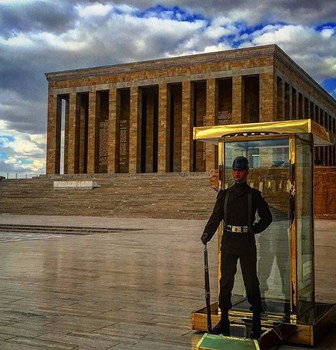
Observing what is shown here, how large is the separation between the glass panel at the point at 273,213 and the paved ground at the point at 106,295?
0.56 meters

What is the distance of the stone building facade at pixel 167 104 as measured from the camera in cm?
3453

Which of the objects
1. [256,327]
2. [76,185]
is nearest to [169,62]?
[76,185]

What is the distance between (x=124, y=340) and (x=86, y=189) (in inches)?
1051

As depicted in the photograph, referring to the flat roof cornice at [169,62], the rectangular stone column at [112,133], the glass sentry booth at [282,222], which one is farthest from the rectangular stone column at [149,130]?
the glass sentry booth at [282,222]

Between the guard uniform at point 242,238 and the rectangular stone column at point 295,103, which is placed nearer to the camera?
the guard uniform at point 242,238

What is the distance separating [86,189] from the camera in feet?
100

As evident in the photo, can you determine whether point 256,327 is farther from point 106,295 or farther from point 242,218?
point 106,295

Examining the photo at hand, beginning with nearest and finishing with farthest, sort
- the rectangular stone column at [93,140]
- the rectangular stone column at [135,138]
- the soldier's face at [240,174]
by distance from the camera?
the soldier's face at [240,174], the rectangular stone column at [135,138], the rectangular stone column at [93,140]

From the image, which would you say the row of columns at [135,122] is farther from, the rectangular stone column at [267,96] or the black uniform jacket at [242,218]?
the black uniform jacket at [242,218]

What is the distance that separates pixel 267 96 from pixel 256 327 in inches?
1216

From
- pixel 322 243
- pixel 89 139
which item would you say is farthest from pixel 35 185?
pixel 322 243

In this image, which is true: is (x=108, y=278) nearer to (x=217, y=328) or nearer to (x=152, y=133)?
(x=217, y=328)

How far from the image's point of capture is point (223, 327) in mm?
4191

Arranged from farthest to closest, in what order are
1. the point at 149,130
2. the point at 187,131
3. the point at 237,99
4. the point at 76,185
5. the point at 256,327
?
the point at 149,130, the point at 187,131, the point at 237,99, the point at 76,185, the point at 256,327
